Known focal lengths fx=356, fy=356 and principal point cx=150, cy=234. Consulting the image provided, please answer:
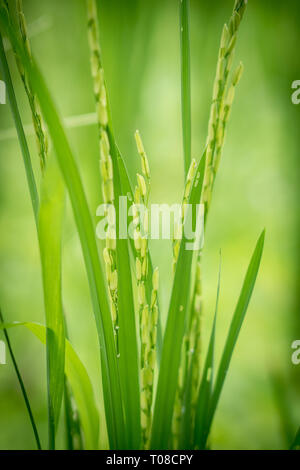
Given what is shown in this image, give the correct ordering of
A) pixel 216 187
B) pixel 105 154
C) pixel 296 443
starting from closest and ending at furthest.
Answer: pixel 105 154 → pixel 296 443 → pixel 216 187

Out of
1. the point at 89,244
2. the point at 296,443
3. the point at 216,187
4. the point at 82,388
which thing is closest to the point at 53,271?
the point at 89,244

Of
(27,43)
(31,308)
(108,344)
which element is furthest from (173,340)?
(31,308)

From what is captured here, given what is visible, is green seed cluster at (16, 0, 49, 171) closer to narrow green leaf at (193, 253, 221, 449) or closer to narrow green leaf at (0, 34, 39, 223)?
narrow green leaf at (0, 34, 39, 223)

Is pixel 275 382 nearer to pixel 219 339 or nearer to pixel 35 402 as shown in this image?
pixel 219 339

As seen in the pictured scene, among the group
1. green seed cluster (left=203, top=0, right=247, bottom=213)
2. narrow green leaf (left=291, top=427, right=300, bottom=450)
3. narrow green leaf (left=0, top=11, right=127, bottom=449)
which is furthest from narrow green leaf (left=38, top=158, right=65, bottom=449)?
narrow green leaf (left=291, top=427, right=300, bottom=450)

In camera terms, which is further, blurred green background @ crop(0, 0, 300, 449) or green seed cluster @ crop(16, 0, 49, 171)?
blurred green background @ crop(0, 0, 300, 449)

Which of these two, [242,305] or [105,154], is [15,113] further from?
[242,305]
